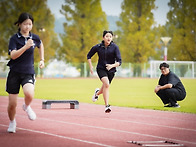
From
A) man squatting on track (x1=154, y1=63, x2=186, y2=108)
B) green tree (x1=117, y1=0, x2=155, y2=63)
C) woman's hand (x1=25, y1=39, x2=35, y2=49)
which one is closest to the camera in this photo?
woman's hand (x1=25, y1=39, x2=35, y2=49)

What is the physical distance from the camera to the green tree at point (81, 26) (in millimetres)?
64750

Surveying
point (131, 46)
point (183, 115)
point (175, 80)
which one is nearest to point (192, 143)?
point (183, 115)

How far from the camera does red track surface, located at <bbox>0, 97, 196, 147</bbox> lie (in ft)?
25.6

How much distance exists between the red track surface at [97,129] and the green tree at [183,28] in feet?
173

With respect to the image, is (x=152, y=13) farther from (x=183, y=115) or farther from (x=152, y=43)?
(x=183, y=115)

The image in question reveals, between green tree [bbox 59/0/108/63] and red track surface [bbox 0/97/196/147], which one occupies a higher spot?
green tree [bbox 59/0/108/63]

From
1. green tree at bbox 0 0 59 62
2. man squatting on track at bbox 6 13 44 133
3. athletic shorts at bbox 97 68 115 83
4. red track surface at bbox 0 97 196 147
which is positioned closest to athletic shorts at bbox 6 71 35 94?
man squatting on track at bbox 6 13 44 133

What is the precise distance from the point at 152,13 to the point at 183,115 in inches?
2222

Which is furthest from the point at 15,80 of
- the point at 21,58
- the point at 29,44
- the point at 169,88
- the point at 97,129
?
the point at 169,88

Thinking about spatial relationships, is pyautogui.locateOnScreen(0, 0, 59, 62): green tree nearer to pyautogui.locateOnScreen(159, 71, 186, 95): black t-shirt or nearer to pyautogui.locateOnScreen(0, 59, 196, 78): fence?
pyautogui.locateOnScreen(0, 59, 196, 78): fence

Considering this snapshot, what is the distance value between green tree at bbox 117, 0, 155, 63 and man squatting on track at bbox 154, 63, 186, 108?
52016mm

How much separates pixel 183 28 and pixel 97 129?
58608 mm

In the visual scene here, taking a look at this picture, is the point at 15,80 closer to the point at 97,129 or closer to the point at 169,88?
the point at 97,129

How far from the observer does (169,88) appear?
1473 cm
